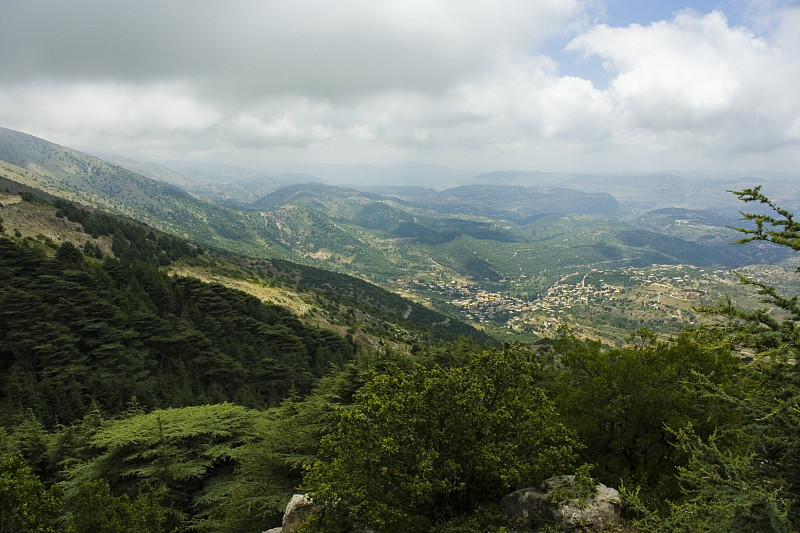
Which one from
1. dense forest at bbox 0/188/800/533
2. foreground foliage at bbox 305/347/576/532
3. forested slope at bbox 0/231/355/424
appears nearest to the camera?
dense forest at bbox 0/188/800/533

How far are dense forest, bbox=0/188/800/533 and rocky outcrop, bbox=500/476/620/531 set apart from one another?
435 mm

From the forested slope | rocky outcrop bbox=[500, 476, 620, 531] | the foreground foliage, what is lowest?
the forested slope

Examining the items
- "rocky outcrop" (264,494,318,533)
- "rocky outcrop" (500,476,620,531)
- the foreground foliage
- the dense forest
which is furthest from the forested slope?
"rocky outcrop" (500,476,620,531)

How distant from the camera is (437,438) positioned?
12836 mm

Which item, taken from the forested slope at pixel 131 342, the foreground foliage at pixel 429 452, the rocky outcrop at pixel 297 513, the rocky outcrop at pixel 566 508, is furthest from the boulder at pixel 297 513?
the forested slope at pixel 131 342

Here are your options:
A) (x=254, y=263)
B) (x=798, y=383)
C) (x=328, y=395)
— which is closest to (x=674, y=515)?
(x=798, y=383)

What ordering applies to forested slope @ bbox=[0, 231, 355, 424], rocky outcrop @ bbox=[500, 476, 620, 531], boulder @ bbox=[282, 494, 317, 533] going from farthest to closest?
forested slope @ bbox=[0, 231, 355, 424] < boulder @ bbox=[282, 494, 317, 533] < rocky outcrop @ bbox=[500, 476, 620, 531]

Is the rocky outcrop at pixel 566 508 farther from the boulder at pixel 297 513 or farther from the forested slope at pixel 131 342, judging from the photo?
the forested slope at pixel 131 342

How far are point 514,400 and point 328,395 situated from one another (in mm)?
16817

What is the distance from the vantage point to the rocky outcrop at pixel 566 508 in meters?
12.0

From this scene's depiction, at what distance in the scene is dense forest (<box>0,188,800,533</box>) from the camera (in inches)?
418

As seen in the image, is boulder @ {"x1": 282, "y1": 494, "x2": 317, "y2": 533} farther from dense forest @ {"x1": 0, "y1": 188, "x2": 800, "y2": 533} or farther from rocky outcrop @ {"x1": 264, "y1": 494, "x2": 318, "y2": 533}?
dense forest @ {"x1": 0, "y1": 188, "x2": 800, "y2": 533}

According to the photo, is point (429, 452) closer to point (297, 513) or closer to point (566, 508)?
point (566, 508)

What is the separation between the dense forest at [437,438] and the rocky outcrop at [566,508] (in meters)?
0.44
